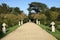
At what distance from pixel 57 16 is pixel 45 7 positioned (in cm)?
5188

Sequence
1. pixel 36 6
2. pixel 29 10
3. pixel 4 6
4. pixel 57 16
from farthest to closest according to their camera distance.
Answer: pixel 36 6, pixel 29 10, pixel 4 6, pixel 57 16

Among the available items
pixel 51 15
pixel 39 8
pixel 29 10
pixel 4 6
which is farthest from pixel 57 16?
pixel 39 8

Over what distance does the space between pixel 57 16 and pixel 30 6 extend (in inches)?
1879

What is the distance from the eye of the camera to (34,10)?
11456 centimetres

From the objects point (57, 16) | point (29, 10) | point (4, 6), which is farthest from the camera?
point (29, 10)

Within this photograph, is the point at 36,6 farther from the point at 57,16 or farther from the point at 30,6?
the point at 57,16

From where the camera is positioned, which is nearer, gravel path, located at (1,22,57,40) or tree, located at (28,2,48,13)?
gravel path, located at (1,22,57,40)

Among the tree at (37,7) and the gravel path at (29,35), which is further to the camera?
the tree at (37,7)

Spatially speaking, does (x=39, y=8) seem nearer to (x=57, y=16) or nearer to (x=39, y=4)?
(x=39, y=4)

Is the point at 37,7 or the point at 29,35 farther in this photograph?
the point at 37,7

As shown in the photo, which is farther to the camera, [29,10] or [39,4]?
[39,4]

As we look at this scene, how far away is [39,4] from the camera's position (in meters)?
119

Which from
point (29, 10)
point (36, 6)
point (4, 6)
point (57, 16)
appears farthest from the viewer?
point (36, 6)

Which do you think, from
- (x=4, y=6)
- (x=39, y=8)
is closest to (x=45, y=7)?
(x=39, y=8)
